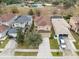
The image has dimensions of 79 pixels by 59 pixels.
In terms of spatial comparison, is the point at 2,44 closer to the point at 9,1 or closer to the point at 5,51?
the point at 5,51

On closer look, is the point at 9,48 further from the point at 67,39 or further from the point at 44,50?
the point at 67,39

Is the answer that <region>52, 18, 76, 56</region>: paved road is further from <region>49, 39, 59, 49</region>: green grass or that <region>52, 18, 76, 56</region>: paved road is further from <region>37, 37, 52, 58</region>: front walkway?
<region>37, 37, 52, 58</region>: front walkway

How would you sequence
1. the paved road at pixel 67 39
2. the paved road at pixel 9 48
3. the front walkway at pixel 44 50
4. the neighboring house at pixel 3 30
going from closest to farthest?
the front walkway at pixel 44 50
the paved road at pixel 9 48
the paved road at pixel 67 39
the neighboring house at pixel 3 30

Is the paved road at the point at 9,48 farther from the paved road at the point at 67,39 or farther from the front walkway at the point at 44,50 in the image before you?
the paved road at the point at 67,39

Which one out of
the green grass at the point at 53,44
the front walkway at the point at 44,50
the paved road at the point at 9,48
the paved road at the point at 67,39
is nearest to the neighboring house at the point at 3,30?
the paved road at the point at 9,48

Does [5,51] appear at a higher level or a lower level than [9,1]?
lower

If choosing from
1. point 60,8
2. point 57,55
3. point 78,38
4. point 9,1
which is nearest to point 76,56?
point 57,55

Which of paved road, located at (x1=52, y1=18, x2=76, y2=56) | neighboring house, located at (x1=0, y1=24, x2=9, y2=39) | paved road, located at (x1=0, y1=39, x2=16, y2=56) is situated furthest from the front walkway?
neighboring house, located at (x1=0, y1=24, x2=9, y2=39)
